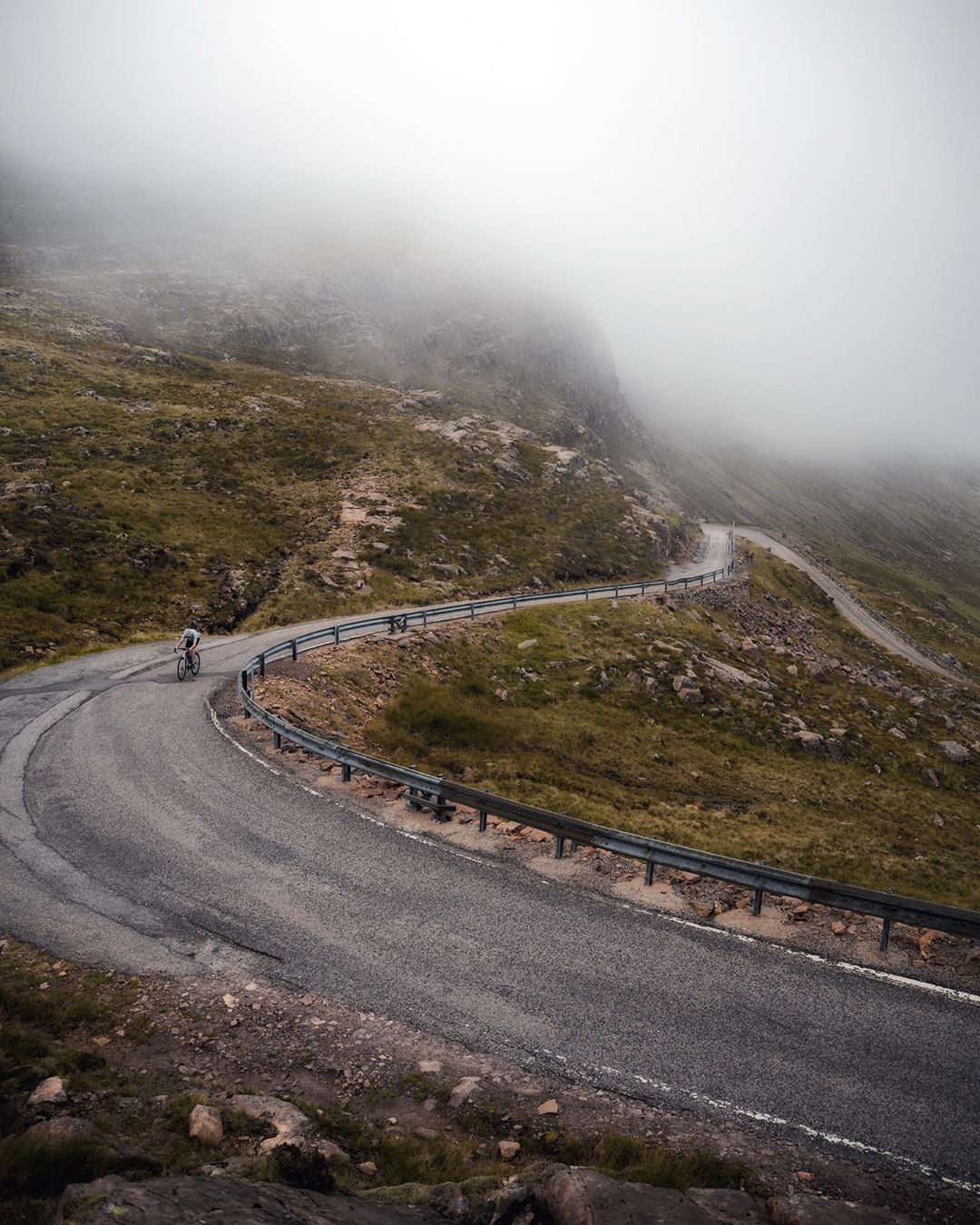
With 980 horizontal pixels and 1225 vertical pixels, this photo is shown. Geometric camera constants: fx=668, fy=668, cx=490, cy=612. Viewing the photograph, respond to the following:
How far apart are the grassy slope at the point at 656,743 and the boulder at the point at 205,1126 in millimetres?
15250

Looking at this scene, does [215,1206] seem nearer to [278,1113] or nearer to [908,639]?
[278,1113]

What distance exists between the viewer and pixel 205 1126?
281 inches

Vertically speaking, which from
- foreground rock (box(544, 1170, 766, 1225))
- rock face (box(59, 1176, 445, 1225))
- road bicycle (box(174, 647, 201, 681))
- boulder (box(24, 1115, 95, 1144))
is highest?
rock face (box(59, 1176, 445, 1225))

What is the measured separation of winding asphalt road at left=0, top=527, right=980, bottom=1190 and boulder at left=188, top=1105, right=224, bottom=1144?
3060mm

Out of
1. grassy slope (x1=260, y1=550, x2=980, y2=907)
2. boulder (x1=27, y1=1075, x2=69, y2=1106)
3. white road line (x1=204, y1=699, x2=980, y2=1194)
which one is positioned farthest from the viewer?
grassy slope (x1=260, y1=550, x2=980, y2=907)

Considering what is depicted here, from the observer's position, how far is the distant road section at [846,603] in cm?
7750

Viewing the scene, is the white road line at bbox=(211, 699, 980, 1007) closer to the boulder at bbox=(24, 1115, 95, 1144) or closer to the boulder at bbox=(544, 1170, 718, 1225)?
the boulder at bbox=(544, 1170, 718, 1225)

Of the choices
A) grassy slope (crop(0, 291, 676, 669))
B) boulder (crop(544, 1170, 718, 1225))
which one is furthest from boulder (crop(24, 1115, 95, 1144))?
grassy slope (crop(0, 291, 676, 669))

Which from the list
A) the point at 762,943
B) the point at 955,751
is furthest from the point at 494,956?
the point at 955,751

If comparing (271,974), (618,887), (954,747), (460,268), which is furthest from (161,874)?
(460,268)

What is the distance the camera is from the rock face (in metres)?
4.98

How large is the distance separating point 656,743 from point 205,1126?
1098 inches

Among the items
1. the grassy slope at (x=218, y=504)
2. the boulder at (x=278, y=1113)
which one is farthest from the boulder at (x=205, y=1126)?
the grassy slope at (x=218, y=504)

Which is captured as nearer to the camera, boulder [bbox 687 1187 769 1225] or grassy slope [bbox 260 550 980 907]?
boulder [bbox 687 1187 769 1225]
